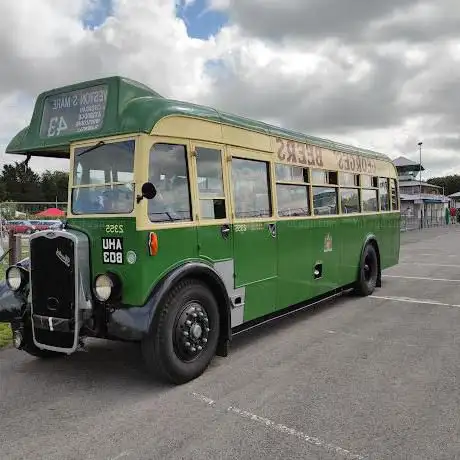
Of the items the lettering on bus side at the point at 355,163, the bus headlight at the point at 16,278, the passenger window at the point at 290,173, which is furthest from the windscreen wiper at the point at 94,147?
the lettering on bus side at the point at 355,163

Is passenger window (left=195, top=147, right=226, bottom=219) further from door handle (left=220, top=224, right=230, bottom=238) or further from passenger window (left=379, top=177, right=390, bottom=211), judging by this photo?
passenger window (left=379, top=177, right=390, bottom=211)

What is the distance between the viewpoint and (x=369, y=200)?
948 cm

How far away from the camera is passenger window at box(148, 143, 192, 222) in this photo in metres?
4.61

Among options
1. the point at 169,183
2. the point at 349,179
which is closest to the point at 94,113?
the point at 169,183

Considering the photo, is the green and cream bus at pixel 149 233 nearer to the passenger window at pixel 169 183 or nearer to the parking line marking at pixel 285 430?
the passenger window at pixel 169 183

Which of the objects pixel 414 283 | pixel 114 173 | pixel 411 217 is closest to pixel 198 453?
pixel 114 173

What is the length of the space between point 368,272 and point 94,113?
6.55m

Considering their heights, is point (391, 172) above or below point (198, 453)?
above

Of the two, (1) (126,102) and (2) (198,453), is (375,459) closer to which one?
(2) (198,453)

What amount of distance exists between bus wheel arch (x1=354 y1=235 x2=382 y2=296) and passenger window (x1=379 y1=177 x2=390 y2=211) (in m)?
0.99

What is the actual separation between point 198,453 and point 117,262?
191 cm

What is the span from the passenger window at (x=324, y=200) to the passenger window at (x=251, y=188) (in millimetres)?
1439

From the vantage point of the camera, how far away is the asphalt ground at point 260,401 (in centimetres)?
349

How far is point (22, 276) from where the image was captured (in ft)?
17.0
